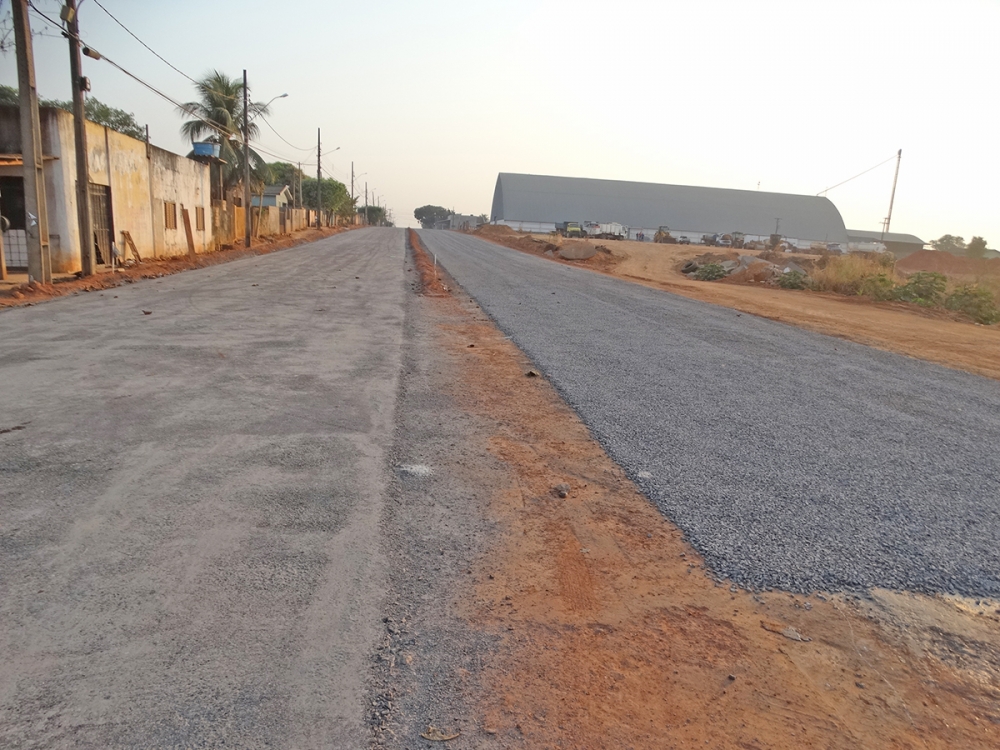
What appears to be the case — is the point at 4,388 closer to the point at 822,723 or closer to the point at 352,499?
the point at 352,499

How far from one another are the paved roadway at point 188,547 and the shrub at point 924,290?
66.1 feet

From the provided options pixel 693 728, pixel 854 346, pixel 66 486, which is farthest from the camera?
pixel 854 346

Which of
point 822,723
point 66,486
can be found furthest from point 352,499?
point 822,723

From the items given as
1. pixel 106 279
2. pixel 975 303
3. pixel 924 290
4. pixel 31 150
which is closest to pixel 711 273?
pixel 924 290

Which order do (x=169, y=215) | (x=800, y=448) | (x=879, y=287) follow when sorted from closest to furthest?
1. (x=800, y=448)
2. (x=879, y=287)
3. (x=169, y=215)

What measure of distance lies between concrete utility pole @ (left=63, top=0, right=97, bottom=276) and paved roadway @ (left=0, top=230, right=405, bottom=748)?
11.2 metres

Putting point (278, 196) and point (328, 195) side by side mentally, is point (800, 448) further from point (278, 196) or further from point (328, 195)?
point (328, 195)

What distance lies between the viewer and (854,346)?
1225cm

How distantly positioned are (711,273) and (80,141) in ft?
86.4

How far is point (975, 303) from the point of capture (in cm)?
1994

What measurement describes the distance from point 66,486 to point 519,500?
3005mm

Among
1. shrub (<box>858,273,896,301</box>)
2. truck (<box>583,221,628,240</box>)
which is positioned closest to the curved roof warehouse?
truck (<box>583,221,628,240</box>)

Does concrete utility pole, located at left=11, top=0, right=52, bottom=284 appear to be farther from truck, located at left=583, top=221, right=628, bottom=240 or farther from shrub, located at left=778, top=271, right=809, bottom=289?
truck, located at left=583, top=221, right=628, bottom=240

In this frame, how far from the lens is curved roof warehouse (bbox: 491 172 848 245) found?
107 m
